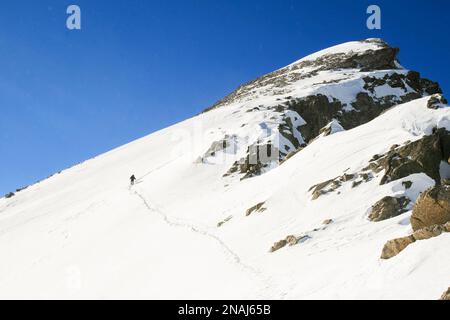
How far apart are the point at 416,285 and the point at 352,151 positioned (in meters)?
16.6

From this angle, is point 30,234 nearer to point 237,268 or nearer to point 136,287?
point 136,287

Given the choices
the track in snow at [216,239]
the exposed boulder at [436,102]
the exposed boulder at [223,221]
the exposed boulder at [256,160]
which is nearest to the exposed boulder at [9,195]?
the track in snow at [216,239]

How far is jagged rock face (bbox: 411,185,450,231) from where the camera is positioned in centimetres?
1378

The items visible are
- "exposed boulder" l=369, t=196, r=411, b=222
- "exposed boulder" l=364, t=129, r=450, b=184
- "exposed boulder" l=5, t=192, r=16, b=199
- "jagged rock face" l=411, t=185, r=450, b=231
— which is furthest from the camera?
"exposed boulder" l=5, t=192, r=16, b=199

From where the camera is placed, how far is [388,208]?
19.2 m

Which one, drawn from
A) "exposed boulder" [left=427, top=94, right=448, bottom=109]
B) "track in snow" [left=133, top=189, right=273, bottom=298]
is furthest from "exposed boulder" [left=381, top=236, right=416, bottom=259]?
"exposed boulder" [left=427, top=94, right=448, bottom=109]

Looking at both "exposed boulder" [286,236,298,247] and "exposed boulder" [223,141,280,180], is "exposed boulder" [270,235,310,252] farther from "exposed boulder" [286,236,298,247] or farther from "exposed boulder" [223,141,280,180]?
"exposed boulder" [223,141,280,180]

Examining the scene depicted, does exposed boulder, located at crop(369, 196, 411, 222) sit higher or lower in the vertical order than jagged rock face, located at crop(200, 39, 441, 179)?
lower

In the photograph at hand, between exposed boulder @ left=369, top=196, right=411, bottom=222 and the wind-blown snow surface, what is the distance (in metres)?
0.54

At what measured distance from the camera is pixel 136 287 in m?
19.6

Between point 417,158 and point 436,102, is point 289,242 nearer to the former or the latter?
point 417,158

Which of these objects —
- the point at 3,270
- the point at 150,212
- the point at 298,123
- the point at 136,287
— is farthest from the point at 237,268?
the point at 298,123

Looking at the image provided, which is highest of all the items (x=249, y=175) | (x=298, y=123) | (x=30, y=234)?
(x=298, y=123)

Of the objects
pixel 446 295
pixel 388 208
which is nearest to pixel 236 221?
pixel 388 208
